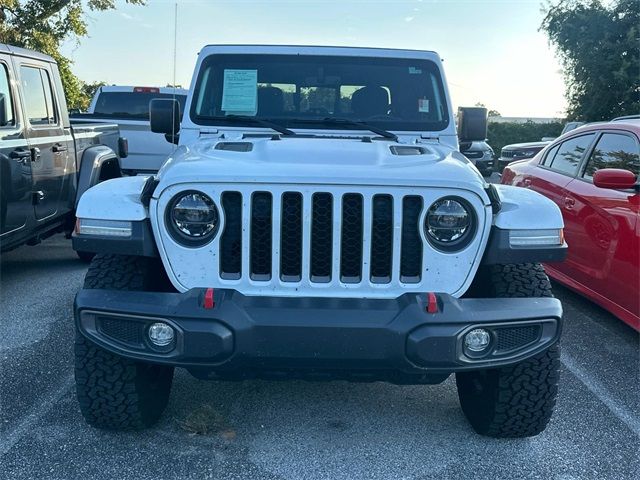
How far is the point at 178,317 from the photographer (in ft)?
8.38

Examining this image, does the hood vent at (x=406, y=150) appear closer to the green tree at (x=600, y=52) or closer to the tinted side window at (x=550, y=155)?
the tinted side window at (x=550, y=155)

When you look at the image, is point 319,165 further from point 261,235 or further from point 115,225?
point 115,225

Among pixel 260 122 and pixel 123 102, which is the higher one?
pixel 123 102

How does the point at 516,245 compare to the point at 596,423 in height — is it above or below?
above

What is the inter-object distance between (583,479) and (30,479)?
7.86ft

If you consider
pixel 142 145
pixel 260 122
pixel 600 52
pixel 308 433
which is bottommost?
pixel 308 433

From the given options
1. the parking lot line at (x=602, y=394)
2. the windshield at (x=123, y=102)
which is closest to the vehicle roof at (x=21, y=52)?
the windshield at (x=123, y=102)

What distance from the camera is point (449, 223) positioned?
272 cm

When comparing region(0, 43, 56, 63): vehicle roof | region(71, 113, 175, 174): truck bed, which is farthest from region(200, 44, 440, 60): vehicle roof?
region(71, 113, 175, 174): truck bed

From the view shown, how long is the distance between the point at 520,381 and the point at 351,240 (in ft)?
3.38

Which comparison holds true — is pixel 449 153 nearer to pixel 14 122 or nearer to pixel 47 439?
pixel 47 439

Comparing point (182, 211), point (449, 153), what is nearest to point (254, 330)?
point (182, 211)

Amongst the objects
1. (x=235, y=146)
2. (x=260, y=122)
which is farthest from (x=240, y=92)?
(x=235, y=146)

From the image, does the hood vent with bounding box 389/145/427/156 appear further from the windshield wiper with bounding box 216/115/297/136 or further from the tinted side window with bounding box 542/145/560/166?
the tinted side window with bounding box 542/145/560/166
